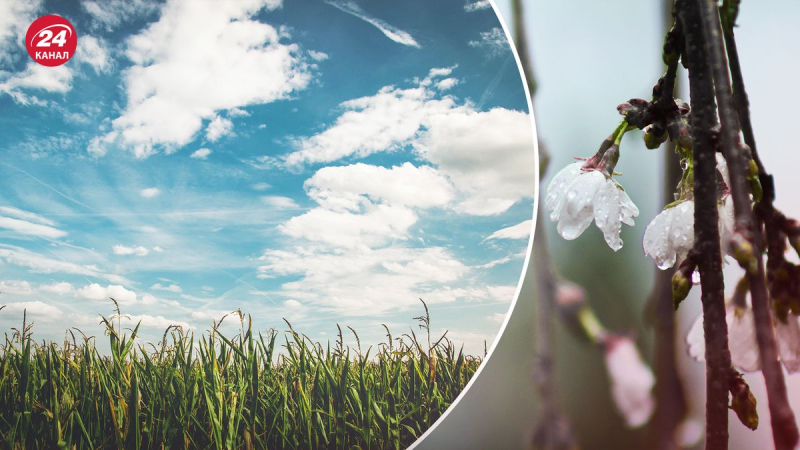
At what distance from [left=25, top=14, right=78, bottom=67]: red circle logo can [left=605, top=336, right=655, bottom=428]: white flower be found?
3.45 ft

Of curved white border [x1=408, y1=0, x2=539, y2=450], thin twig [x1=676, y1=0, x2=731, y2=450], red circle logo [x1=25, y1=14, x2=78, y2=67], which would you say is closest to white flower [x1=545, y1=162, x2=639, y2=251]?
thin twig [x1=676, y1=0, x2=731, y2=450]

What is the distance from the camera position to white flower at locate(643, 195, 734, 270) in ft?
0.89

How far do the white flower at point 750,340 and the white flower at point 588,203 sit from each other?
0.11 meters

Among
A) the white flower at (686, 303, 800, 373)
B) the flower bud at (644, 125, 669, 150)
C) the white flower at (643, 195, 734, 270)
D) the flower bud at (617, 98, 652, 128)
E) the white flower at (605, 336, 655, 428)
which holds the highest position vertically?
the flower bud at (617, 98, 652, 128)

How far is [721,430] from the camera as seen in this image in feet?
0.50

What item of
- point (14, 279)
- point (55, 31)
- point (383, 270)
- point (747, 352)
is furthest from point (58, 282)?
point (747, 352)

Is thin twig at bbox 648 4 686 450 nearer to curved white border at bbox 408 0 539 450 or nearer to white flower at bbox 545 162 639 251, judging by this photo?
curved white border at bbox 408 0 539 450

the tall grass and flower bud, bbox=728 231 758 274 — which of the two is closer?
flower bud, bbox=728 231 758 274

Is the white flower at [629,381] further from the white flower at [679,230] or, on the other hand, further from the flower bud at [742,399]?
the flower bud at [742,399]

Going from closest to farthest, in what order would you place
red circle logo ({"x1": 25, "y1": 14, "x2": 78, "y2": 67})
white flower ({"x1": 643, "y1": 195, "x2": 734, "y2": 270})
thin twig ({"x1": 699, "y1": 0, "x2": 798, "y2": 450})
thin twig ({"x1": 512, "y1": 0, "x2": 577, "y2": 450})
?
thin twig ({"x1": 699, "y1": 0, "x2": 798, "y2": 450}), white flower ({"x1": 643, "y1": 195, "x2": 734, "y2": 270}), thin twig ({"x1": 512, "y1": 0, "x2": 577, "y2": 450}), red circle logo ({"x1": 25, "y1": 14, "x2": 78, "y2": 67})

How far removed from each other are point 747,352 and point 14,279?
3.27 ft

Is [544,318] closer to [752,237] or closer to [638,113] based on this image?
[638,113]

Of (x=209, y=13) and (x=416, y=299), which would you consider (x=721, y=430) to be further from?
(x=209, y=13)

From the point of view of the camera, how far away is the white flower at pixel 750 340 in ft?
0.64
